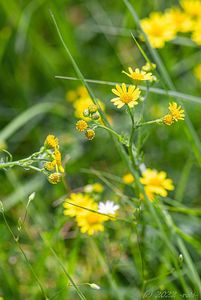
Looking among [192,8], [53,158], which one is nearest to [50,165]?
[53,158]

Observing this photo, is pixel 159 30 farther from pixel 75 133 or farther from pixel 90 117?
pixel 90 117

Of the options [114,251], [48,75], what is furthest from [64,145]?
[114,251]

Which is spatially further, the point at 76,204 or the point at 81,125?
the point at 76,204

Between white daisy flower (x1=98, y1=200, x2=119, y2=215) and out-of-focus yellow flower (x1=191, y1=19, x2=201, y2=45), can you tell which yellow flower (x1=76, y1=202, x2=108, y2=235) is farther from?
out-of-focus yellow flower (x1=191, y1=19, x2=201, y2=45)

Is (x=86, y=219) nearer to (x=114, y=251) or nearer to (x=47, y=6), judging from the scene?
(x=114, y=251)

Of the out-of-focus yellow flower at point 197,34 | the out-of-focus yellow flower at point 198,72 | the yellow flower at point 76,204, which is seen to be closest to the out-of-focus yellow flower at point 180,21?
the out-of-focus yellow flower at point 197,34

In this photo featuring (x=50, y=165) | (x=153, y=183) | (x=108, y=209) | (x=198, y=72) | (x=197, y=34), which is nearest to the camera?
(x=50, y=165)

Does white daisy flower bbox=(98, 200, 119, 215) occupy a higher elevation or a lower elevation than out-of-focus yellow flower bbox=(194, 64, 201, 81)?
lower

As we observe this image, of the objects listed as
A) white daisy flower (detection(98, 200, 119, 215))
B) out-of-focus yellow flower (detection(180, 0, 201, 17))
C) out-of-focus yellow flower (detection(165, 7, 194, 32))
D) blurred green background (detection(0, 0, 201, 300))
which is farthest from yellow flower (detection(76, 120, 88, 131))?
out-of-focus yellow flower (detection(180, 0, 201, 17))
